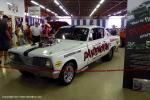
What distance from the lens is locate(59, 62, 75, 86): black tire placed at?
4.73 meters

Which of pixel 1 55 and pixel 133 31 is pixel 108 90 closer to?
pixel 133 31

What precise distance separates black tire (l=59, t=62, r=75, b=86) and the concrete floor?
0.14m

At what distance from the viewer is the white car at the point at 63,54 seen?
14.5 feet

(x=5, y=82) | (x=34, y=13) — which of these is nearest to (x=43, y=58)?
(x=5, y=82)

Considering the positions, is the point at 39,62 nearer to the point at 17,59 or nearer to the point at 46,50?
the point at 46,50

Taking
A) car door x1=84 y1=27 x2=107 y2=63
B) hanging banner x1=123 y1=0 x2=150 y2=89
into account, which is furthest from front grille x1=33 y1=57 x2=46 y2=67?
hanging banner x1=123 y1=0 x2=150 y2=89

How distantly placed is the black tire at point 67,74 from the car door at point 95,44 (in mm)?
752

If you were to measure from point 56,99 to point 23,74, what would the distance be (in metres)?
2.19

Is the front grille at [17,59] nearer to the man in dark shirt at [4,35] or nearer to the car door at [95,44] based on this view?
the man in dark shirt at [4,35]

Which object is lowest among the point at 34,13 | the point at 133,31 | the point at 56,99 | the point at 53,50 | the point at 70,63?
the point at 56,99

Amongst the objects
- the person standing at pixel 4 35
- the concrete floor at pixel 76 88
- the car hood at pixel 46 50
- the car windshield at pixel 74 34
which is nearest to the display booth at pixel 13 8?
the person standing at pixel 4 35

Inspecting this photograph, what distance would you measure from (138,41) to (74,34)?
7.43 ft

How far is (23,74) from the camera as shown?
19.4 feet

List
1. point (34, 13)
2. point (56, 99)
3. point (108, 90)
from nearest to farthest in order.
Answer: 1. point (56, 99)
2. point (108, 90)
3. point (34, 13)
